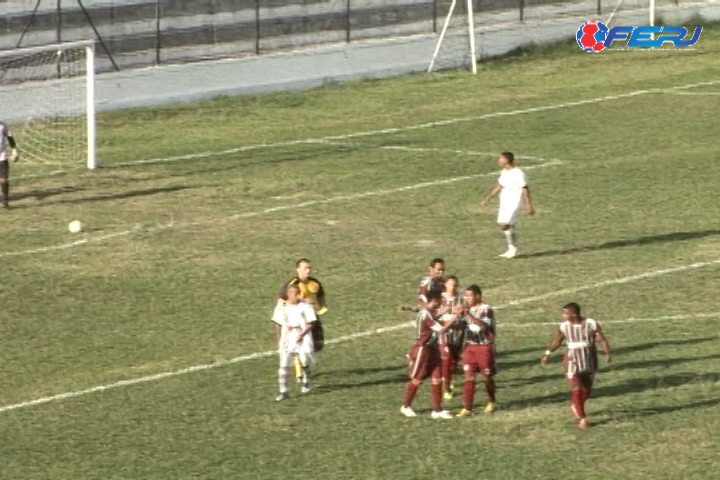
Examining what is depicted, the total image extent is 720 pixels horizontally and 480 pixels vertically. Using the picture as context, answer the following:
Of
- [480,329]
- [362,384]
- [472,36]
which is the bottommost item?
[362,384]

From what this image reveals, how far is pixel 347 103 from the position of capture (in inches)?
1967

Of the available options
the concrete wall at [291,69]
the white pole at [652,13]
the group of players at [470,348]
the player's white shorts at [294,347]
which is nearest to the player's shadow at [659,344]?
the group of players at [470,348]

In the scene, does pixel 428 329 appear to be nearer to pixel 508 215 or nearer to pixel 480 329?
pixel 480 329

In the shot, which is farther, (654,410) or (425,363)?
(654,410)

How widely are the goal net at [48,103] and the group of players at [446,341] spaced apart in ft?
59.6

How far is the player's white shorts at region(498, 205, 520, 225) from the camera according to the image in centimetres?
3331

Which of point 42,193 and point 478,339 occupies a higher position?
point 42,193

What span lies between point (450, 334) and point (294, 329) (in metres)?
2.03

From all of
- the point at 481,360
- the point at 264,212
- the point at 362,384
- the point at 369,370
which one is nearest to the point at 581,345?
the point at 481,360

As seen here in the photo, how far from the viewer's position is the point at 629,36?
190 feet

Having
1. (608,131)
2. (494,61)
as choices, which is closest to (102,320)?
(608,131)

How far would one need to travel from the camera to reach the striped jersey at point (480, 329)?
2405 centimetres

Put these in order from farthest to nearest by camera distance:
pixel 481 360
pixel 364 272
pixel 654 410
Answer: pixel 364 272
pixel 654 410
pixel 481 360

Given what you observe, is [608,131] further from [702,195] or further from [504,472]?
[504,472]
